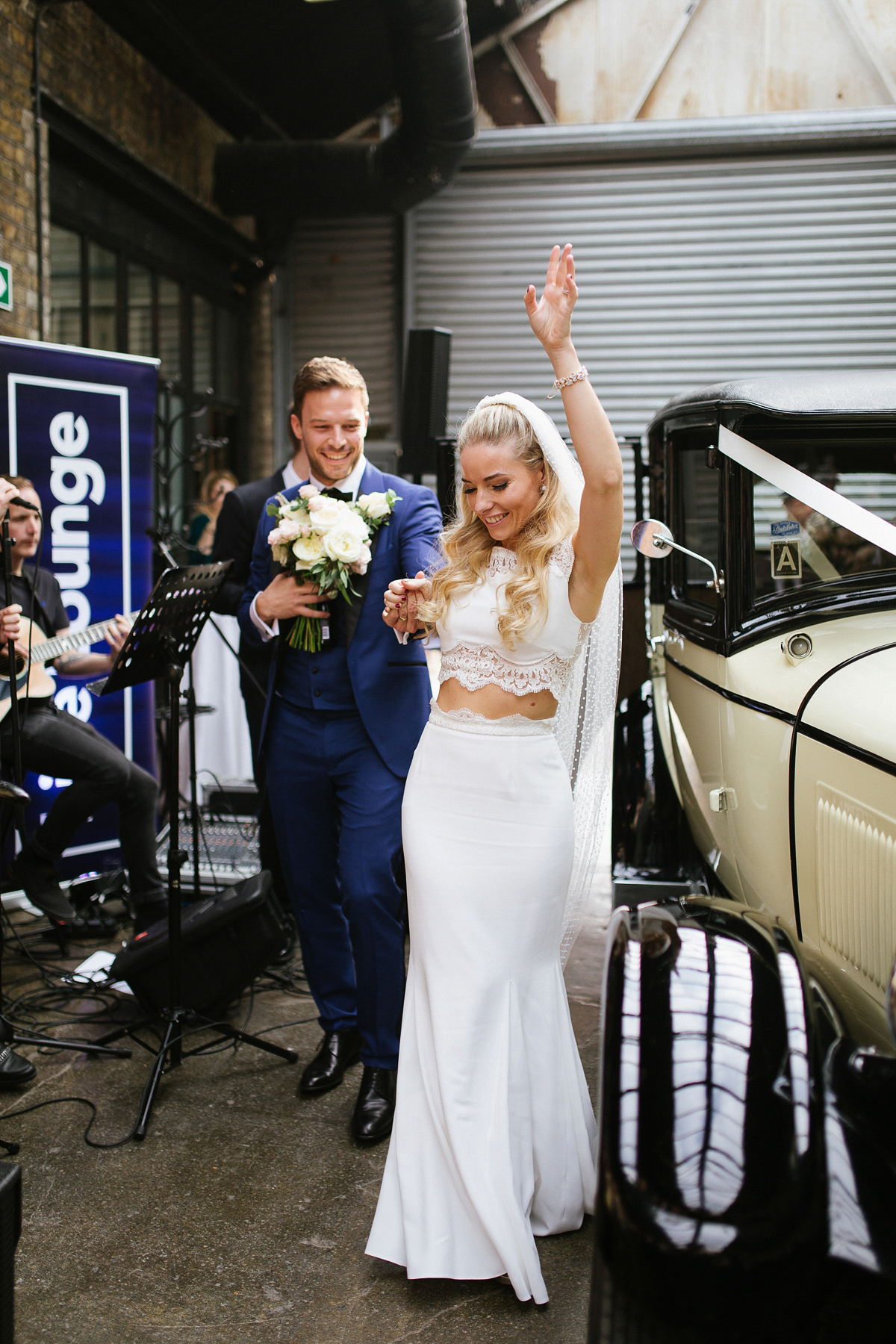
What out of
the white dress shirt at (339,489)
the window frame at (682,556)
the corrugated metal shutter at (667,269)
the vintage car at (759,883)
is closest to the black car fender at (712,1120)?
the vintage car at (759,883)

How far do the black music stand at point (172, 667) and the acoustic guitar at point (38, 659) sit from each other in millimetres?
1147

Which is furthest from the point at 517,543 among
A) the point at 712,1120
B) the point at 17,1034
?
→ the point at 17,1034

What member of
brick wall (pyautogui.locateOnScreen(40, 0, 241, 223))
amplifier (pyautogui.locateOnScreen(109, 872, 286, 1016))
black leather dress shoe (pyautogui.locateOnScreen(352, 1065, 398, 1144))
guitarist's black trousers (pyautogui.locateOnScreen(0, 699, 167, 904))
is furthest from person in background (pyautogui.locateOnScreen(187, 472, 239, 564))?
black leather dress shoe (pyautogui.locateOnScreen(352, 1065, 398, 1144))

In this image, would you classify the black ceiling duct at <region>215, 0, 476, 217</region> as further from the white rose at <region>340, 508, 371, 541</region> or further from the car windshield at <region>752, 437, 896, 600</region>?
the white rose at <region>340, 508, 371, 541</region>

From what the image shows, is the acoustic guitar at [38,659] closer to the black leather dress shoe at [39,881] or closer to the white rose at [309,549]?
the black leather dress shoe at [39,881]

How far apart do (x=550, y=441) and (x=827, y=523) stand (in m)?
1.17

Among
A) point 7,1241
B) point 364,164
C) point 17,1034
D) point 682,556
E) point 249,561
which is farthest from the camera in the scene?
point 364,164

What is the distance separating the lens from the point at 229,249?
8.73 metres

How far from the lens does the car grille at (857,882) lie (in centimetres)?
200

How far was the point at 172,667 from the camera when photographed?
11.2 ft

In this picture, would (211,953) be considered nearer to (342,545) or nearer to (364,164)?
(342,545)

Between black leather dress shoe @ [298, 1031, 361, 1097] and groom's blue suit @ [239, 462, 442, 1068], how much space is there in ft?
0.13

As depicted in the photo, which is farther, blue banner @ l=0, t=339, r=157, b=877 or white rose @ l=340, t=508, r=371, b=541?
blue banner @ l=0, t=339, r=157, b=877

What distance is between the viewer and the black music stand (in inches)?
127
